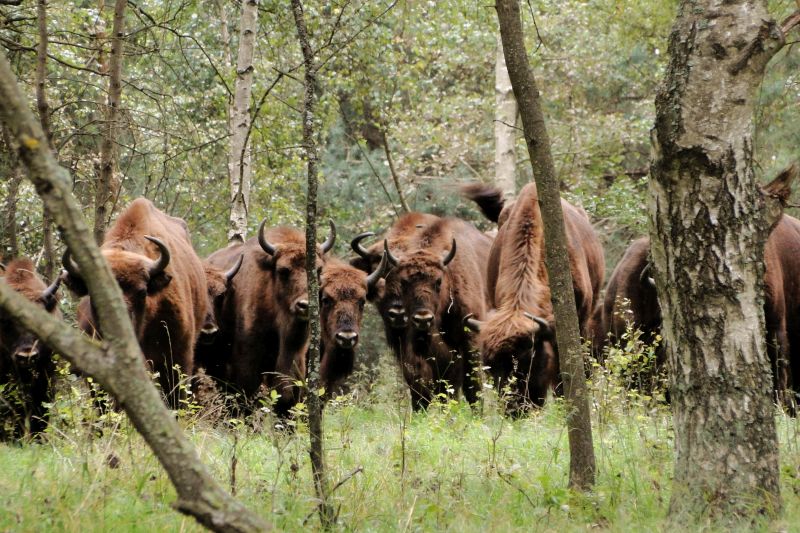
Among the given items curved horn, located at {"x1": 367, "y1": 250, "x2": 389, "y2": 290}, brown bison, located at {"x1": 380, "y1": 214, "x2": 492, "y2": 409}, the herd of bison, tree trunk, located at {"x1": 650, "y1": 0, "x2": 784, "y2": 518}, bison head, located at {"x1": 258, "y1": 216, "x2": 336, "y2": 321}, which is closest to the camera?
tree trunk, located at {"x1": 650, "y1": 0, "x2": 784, "y2": 518}

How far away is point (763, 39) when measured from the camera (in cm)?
482

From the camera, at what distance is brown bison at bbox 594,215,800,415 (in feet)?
34.5

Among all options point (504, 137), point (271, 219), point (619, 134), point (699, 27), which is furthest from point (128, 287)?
point (619, 134)

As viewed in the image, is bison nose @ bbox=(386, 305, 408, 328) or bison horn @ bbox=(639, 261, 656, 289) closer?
bison horn @ bbox=(639, 261, 656, 289)

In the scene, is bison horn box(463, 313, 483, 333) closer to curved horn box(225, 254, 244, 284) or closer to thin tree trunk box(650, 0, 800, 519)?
curved horn box(225, 254, 244, 284)

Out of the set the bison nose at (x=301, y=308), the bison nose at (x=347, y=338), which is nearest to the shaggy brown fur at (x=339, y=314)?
the bison nose at (x=347, y=338)

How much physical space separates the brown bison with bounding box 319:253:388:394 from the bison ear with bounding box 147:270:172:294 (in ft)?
7.32

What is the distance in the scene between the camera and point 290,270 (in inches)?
441

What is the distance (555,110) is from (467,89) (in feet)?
8.47

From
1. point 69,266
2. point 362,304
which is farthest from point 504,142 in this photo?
point 69,266

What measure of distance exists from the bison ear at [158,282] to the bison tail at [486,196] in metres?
6.26

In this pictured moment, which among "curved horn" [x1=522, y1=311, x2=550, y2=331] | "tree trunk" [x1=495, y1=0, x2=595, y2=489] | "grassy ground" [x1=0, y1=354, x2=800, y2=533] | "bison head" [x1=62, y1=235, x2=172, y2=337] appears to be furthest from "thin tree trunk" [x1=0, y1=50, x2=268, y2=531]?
"curved horn" [x1=522, y1=311, x2=550, y2=331]

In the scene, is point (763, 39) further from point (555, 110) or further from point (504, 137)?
point (555, 110)

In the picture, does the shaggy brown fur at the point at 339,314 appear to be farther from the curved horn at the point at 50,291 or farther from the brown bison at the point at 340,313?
the curved horn at the point at 50,291
